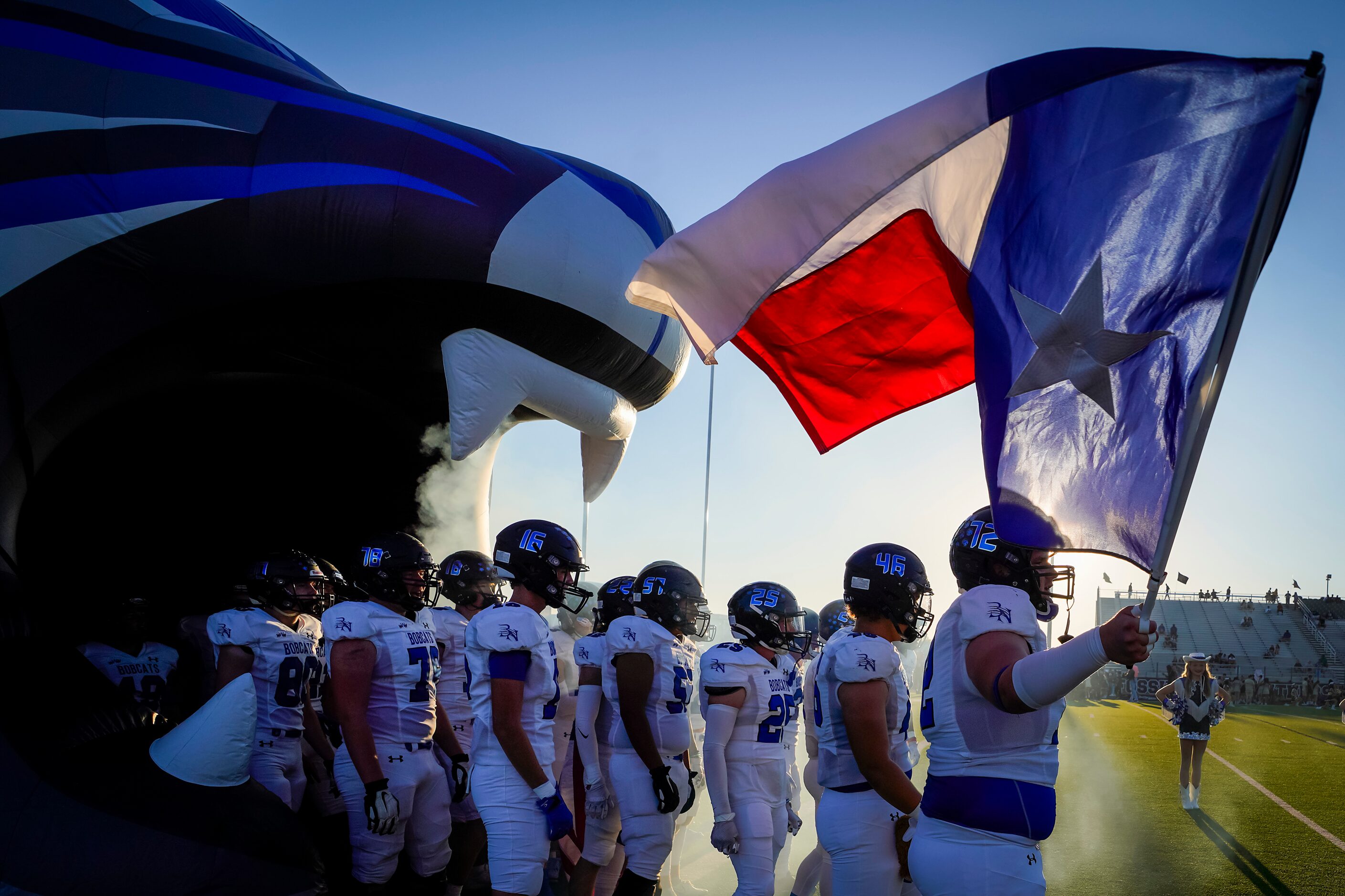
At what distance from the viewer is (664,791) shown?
212 inches

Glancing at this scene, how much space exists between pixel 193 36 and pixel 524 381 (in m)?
3.23

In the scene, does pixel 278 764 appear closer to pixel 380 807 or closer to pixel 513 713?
pixel 380 807

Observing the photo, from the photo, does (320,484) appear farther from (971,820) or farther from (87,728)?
(971,820)

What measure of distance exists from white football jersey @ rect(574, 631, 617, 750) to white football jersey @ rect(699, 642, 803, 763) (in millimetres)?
994

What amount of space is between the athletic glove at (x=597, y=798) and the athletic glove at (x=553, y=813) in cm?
140

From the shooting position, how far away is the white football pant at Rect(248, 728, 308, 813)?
5.61 m

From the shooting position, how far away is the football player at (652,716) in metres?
5.41

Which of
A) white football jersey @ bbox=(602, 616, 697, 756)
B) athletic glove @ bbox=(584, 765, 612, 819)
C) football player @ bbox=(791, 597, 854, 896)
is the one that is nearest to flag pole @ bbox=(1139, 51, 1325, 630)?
football player @ bbox=(791, 597, 854, 896)

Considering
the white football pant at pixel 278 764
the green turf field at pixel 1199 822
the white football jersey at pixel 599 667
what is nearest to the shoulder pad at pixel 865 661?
the white football jersey at pixel 599 667

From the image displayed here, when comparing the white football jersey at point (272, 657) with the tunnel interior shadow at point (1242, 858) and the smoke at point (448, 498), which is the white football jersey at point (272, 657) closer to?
the smoke at point (448, 498)

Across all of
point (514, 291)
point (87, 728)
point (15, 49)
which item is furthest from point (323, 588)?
point (15, 49)

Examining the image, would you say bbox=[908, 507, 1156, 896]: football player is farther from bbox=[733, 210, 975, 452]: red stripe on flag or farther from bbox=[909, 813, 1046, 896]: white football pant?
bbox=[733, 210, 975, 452]: red stripe on flag

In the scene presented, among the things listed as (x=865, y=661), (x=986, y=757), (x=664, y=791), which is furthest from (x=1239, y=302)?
(x=664, y=791)

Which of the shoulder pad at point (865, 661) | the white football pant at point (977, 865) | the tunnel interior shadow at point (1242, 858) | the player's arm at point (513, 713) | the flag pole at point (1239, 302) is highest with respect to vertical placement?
the flag pole at point (1239, 302)
